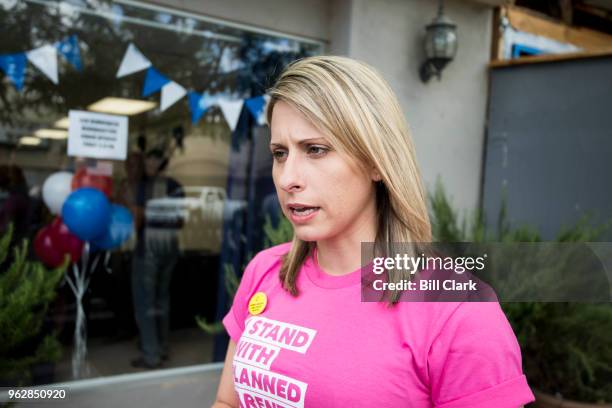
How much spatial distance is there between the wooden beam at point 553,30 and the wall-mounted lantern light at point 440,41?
106 cm

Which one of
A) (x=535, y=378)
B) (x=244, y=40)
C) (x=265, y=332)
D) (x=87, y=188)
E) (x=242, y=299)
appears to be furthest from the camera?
(x=244, y=40)

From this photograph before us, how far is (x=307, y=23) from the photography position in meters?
4.23

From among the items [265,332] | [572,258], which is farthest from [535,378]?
[265,332]

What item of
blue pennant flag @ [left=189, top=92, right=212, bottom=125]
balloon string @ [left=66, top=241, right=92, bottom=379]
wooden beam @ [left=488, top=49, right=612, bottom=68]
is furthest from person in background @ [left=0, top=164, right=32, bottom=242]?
wooden beam @ [left=488, top=49, right=612, bottom=68]

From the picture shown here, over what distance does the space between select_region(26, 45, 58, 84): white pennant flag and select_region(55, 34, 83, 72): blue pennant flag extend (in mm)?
48

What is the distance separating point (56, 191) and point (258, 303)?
283 cm

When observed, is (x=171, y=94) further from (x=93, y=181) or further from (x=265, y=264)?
(x=265, y=264)

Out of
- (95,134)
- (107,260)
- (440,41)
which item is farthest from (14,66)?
(440,41)

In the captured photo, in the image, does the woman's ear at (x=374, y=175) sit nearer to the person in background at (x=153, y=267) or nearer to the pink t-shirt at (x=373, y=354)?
the pink t-shirt at (x=373, y=354)

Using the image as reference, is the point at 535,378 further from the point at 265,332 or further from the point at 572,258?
the point at 265,332

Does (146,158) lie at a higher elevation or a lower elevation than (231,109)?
lower

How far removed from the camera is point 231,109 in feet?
13.8

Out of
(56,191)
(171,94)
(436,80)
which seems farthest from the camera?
(436,80)

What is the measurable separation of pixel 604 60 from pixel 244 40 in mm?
2764
